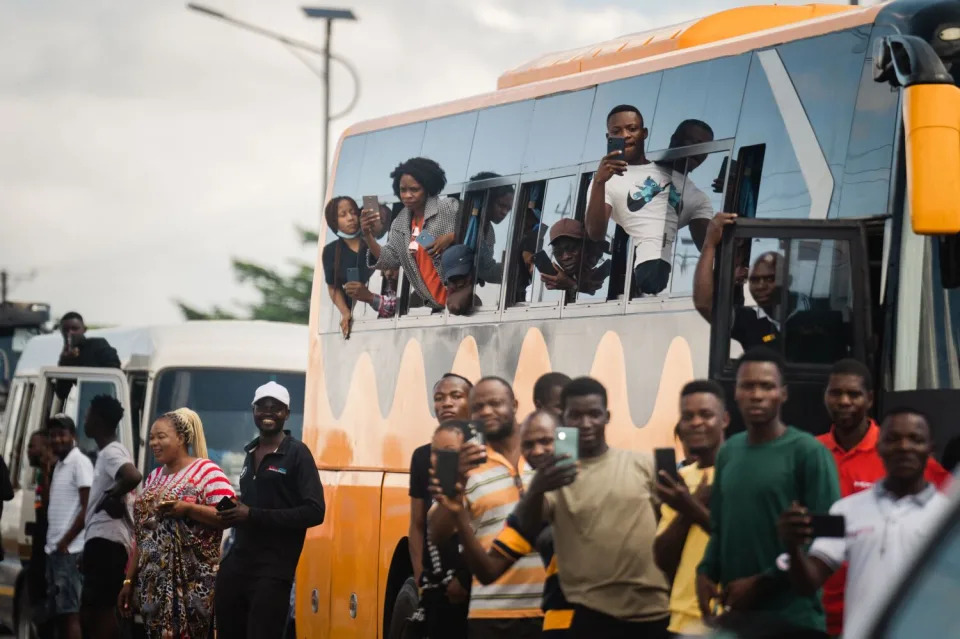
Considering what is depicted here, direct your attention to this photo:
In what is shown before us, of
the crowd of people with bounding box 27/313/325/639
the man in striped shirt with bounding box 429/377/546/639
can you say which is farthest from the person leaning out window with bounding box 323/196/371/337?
the man in striped shirt with bounding box 429/377/546/639

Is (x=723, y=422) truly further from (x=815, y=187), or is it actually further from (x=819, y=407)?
(x=815, y=187)

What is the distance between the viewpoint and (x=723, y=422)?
7695mm

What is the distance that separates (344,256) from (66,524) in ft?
10.6

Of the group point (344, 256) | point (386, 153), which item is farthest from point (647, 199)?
point (344, 256)

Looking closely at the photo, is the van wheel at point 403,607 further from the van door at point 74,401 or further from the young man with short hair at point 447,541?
the van door at point 74,401

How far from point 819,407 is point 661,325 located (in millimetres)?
1374

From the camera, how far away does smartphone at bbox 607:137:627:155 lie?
32.7 feet

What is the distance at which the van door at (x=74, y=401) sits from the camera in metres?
16.0

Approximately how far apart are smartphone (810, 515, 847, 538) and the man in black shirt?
5273 millimetres

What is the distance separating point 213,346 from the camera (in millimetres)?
16453

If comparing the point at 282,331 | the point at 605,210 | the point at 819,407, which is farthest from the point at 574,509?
the point at 282,331

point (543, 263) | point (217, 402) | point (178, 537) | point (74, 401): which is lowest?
point (178, 537)

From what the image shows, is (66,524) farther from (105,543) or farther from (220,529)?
(220,529)

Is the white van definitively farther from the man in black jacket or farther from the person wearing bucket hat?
the person wearing bucket hat
